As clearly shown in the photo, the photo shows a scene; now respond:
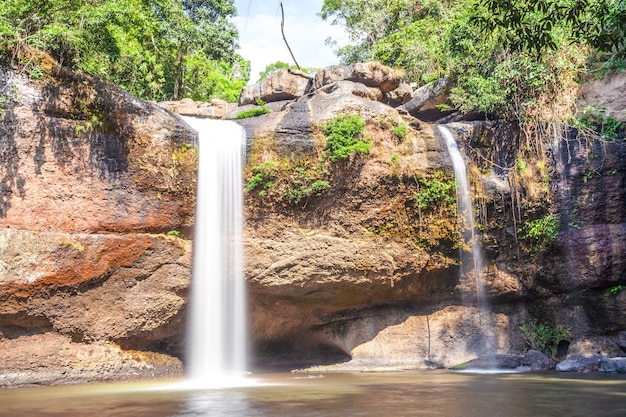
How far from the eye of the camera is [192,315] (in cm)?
1234

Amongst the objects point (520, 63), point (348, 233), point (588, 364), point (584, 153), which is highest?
point (520, 63)

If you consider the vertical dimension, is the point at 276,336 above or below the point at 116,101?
below

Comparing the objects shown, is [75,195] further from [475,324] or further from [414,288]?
[475,324]

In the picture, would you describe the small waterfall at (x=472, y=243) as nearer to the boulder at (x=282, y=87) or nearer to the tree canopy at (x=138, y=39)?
the boulder at (x=282, y=87)

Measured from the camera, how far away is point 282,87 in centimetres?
1919

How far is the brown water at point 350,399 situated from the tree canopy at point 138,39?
762 cm

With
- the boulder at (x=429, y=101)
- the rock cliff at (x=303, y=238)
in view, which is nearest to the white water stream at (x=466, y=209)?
the rock cliff at (x=303, y=238)

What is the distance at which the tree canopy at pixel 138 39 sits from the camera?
1190 cm

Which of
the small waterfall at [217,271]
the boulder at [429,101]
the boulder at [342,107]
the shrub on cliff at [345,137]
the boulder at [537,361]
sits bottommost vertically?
the boulder at [537,361]

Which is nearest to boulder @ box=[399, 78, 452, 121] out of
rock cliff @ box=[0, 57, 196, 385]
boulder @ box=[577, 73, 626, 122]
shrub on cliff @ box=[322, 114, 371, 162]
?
boulder @ box=[577, 73, 626, 122]

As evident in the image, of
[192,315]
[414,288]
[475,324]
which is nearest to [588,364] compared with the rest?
[475,324]

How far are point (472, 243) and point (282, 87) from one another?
9295mm

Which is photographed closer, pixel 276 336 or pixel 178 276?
A: pixel 178 276

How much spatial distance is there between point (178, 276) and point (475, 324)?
8.11 m
